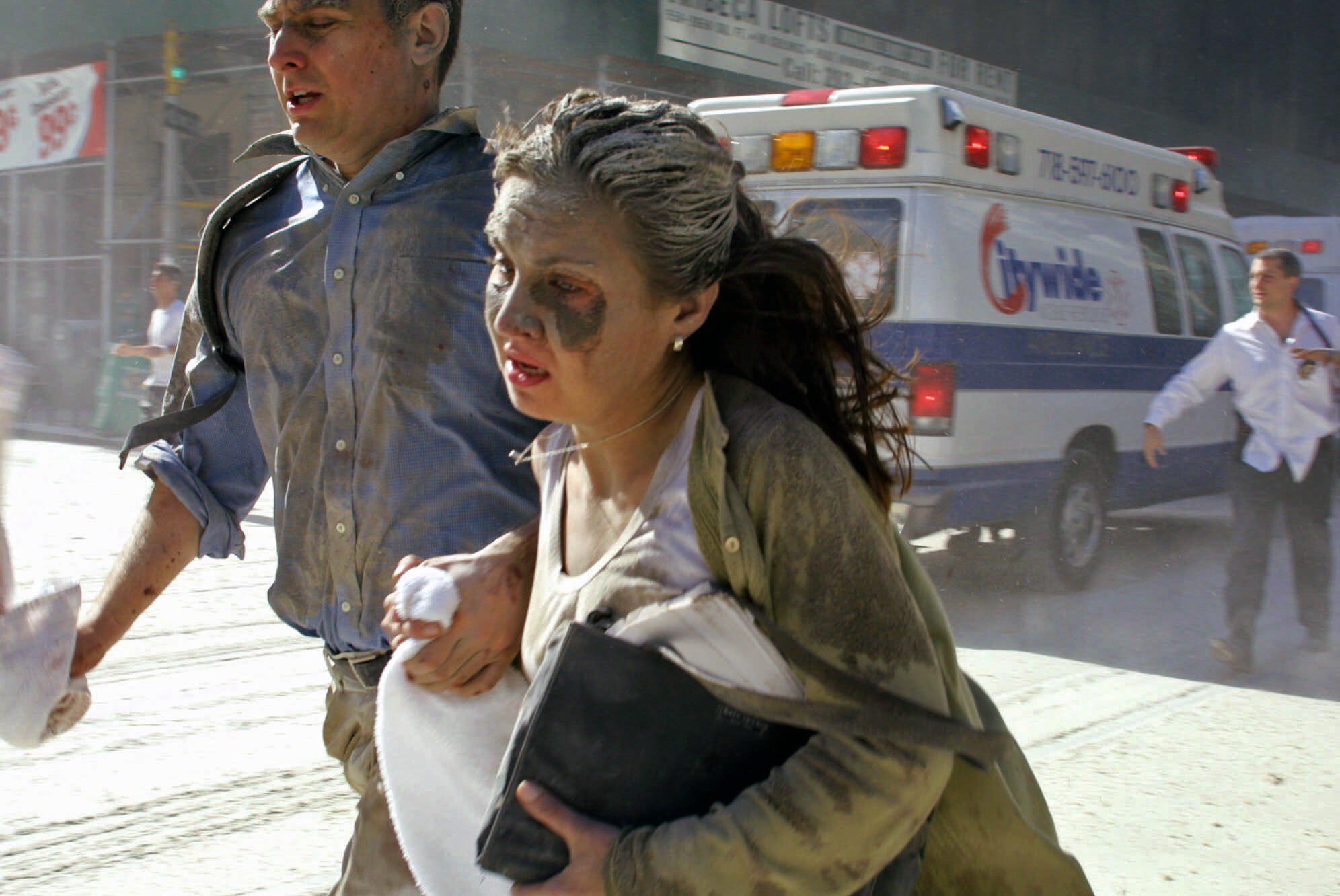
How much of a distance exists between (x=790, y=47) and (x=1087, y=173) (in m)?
8.87

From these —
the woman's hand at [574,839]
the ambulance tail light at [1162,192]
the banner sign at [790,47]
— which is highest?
the banner sign at [790,47]

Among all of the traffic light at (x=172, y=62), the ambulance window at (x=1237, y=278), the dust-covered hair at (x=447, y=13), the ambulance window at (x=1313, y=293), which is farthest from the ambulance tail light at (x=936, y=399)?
the traffic light at (x=172, y=62)

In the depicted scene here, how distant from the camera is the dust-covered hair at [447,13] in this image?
7.75ft

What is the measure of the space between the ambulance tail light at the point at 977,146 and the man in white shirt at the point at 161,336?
7.56m

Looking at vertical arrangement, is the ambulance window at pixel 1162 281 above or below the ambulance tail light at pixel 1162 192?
below

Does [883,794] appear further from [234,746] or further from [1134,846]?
[234,746]

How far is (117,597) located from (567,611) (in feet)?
3.93

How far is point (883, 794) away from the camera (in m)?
1.45

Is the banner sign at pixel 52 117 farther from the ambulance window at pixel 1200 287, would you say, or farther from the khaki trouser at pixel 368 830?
the khaki trouser at pixel 368 830

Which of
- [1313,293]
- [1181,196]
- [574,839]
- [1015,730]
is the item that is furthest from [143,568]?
[1313,293]

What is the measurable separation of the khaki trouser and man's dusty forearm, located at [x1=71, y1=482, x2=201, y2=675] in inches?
16.2

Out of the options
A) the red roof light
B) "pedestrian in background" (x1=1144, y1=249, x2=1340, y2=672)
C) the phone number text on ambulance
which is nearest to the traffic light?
the red roof light

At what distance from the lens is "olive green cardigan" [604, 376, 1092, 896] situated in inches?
56.6

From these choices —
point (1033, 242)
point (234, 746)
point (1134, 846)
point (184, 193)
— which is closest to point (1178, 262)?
point (1033, 242)
